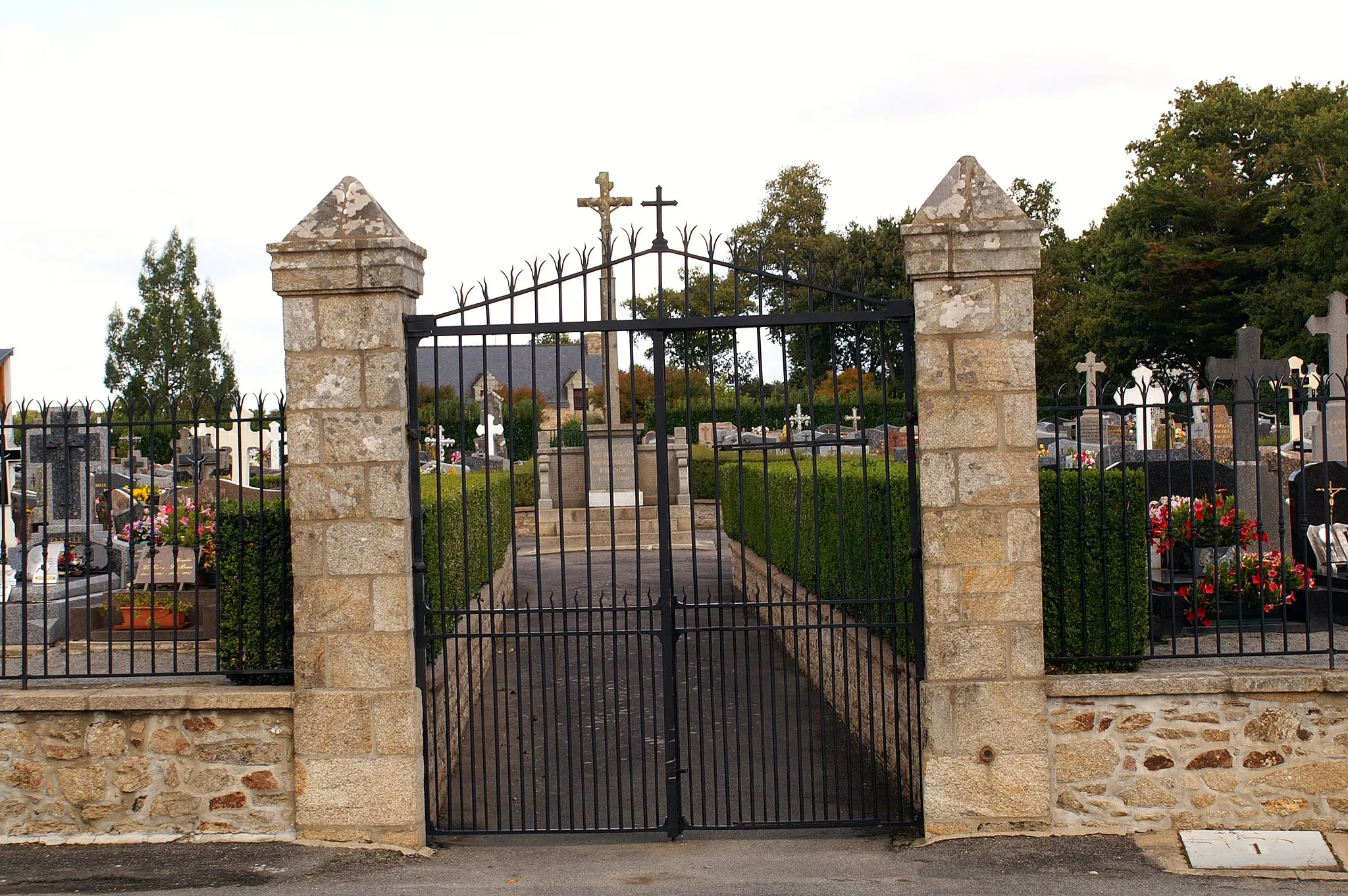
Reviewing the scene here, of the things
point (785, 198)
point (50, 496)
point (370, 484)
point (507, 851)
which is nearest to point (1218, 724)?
point (507, 851)

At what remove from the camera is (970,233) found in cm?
521

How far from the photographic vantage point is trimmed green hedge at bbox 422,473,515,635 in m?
5.65

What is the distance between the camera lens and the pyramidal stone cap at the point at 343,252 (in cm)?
530

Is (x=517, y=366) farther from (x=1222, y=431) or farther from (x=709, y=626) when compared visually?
(x=709, y=626)

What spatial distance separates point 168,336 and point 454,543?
133 ft

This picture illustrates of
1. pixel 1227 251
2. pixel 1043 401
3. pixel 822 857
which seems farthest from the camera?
pixel 1043 401

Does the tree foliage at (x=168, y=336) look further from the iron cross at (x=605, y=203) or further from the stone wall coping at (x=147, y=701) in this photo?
the stone wall coping at (x=147, y=701)

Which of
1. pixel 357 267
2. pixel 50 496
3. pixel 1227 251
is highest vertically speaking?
pixel 1227 251

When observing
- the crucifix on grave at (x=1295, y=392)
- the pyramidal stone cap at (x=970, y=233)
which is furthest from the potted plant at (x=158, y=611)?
the crucifix on grave at (x=1295, y=392)

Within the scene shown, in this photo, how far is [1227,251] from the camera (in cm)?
3559

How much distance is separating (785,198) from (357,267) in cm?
4223

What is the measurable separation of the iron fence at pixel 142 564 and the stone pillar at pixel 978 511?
9.71ft

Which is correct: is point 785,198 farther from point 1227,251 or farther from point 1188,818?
point 1188,818

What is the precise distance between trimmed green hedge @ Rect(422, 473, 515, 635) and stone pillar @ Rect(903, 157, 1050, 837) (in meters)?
1.99
